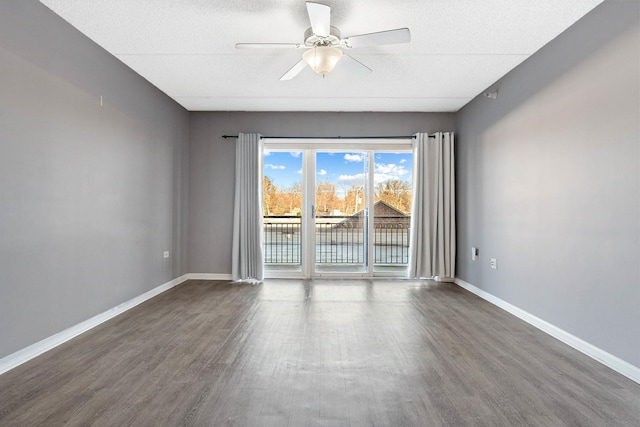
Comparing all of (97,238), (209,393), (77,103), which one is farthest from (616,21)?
(97,238)

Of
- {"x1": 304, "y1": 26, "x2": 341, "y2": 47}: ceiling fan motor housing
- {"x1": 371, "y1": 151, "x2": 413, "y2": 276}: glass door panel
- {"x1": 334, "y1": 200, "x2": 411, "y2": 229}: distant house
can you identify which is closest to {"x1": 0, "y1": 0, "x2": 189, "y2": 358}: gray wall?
{"x1": 304, "y1": 26, "x2": 341, "y2": 47}: ceiling fan motor housing

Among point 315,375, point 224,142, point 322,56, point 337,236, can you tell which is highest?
point 322,56

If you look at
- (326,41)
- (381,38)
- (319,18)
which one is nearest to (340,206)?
(326,41)

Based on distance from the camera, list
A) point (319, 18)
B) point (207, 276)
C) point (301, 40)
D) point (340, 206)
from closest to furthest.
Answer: point (319, 18), point (301, 40), point (207, 276), point (340, 206)

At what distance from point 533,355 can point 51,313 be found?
352 centimetres

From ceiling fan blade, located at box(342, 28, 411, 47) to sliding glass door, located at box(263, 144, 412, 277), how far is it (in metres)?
2.73

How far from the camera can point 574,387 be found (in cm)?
209

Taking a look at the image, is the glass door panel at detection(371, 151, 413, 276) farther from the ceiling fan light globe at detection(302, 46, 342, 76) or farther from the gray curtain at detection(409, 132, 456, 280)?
the ceiling fan light globe at detection(302, 46, 342, 76)

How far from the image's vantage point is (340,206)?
545 cm

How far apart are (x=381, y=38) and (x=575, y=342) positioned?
8.84 feet

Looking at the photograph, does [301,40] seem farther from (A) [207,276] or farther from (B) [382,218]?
(A) [207,276]

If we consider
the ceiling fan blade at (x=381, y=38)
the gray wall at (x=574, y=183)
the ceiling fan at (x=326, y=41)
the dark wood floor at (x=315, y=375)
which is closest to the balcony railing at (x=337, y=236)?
the gray wall at (x=574, y=183)

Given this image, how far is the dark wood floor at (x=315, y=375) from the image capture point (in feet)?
5.87

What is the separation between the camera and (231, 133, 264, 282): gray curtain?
515 cm
